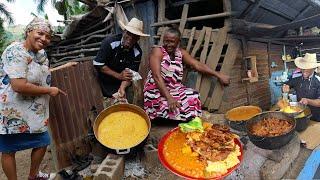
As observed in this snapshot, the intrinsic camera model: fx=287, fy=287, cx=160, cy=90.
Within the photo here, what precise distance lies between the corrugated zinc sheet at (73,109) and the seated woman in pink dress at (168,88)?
0.75 m

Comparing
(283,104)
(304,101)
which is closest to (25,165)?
(283,104)

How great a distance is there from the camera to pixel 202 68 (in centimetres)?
394

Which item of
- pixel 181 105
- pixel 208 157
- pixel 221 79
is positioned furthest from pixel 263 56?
pixel 208 157

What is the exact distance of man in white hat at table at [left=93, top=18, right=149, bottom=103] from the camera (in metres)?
3.38

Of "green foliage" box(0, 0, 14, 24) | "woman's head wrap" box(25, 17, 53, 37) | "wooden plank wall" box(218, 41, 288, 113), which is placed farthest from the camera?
"green foliage" box(0, 0, 14, 24)

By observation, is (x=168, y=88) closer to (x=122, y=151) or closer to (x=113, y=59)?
(x=113, y=59)

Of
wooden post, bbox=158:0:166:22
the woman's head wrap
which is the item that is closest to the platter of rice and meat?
the woman's head wrap

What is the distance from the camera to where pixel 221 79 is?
12.6 feet

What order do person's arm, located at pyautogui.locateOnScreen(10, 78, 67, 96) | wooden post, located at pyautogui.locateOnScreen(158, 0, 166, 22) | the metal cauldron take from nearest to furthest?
person's arm, located at pyautogui.locateOnScreen(10, 78, 67, 96) → the metal cauldron → wooden post, located at pyautogui.locateOnScreen(158, 0, 166, 22)

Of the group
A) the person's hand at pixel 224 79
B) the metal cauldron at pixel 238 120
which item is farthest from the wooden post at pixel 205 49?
the metal cauldron at pixel 238 120

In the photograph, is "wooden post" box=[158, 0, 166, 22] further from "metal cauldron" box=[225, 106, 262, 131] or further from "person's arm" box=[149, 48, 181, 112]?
"metal cauldron" box=[225, 106, 262, 131]

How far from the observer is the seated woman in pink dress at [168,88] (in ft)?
11.3

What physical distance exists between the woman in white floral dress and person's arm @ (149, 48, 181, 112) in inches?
49.2

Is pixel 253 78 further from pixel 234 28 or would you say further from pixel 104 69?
pixel 104 69
